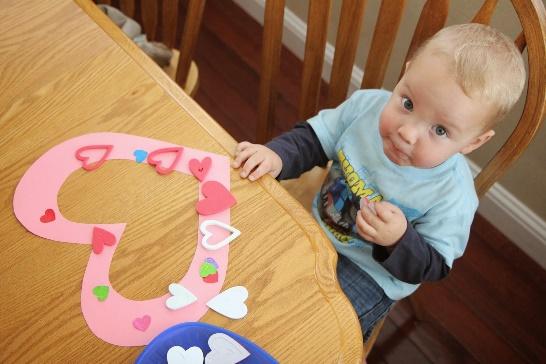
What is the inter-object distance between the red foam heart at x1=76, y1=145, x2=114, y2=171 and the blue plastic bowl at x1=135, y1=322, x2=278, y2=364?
0.28m

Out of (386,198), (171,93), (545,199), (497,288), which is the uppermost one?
(171,93)

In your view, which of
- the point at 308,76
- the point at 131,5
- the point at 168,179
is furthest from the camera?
the point at 131,5

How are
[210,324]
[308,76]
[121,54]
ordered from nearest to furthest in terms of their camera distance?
[210,324], [121,54], [308,76]

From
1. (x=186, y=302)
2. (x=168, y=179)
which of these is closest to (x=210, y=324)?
Answer: (x=186, y=302)

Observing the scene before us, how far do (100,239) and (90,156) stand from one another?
14 cm

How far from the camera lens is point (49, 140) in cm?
76

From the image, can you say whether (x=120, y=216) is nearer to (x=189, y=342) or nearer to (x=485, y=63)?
(x=189, y=342)

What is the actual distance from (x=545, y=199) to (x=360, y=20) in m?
0.98

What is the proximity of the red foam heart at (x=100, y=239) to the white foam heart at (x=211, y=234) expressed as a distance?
119mm

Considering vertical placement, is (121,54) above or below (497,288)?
above

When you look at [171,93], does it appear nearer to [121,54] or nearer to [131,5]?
[121,54]

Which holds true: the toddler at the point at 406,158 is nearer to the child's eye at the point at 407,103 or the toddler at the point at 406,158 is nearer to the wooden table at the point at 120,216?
the child's eye at the point at 407,103

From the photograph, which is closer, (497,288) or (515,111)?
(515,111)

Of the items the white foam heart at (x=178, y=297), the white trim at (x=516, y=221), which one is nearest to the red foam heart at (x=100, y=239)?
the white foam heart at (x=178, y=297)
